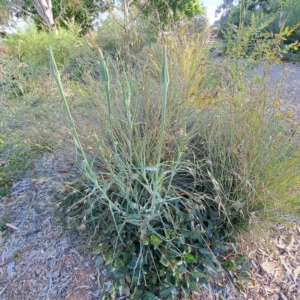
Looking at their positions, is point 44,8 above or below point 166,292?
above

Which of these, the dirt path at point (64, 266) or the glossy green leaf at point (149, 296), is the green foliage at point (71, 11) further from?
the glossy green leaf at point (149, 296)

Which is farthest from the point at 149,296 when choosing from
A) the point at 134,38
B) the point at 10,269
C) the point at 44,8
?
the point at 44,8

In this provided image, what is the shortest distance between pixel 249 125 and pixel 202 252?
74cm

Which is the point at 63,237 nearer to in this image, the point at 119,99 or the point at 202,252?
the point at 202,252

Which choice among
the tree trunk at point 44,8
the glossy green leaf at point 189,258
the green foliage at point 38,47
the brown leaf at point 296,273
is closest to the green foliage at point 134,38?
the green foliage at point 38,47

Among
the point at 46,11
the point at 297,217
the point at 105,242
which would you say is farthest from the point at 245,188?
the point at 46,11

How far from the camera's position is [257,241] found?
1321mm

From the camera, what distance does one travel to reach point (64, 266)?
4.19 feet

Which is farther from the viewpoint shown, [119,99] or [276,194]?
[119,99]

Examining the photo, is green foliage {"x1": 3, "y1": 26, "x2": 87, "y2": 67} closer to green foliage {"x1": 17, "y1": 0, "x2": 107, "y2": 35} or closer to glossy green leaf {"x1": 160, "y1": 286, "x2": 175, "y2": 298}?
green foliage {"x1": 17, "y1": 0, "x2": 107, "y2": 35}

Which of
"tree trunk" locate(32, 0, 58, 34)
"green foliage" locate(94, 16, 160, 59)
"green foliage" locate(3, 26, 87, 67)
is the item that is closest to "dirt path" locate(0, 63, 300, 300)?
"green foliage" locate(94, 16, 160, 59)

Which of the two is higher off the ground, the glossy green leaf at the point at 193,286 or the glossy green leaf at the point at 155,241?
the glossy green leaf at the point at 155,241

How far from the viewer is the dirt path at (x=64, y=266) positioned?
1.19 metres

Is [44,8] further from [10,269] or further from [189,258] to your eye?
[189,258]
